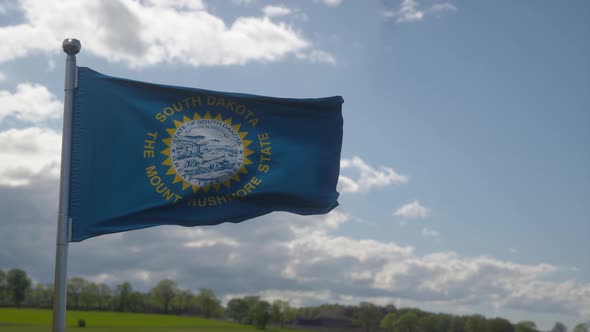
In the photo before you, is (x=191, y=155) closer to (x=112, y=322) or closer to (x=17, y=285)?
(x=112, y=322)

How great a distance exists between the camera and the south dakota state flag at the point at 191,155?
1209cm

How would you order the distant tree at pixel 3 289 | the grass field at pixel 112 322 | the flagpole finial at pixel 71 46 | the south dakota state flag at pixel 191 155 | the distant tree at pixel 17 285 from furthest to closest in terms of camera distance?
the distant tree at pixel 17 285 < the distant tree at pixel 3 289 < the grass field at pixel 112 322 < the south dakota state flag at pixel 191 155 < the flagpole finial at pixel 71 46

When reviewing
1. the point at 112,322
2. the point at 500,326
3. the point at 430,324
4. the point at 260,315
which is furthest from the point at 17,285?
the point at 500,326

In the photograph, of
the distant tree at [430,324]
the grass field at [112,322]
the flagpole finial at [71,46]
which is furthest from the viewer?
the distant tree at [430,324]

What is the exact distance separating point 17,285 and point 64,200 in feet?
622

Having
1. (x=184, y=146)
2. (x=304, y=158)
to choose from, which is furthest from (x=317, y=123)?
(x=184, y=146)

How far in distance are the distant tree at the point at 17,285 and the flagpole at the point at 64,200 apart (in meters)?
187

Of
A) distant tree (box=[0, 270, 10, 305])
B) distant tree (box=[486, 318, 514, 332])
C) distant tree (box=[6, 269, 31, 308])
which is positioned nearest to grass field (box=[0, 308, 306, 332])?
distant tree (box=[0, 270, 10, 305])

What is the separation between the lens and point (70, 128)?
11648 millimetres

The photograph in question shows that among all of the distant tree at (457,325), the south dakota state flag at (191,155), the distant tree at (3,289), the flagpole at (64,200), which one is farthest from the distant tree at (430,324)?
the flagpole at (64,200)

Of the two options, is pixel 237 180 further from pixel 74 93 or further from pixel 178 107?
pixel 74 93

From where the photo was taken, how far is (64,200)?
1138 centimetres

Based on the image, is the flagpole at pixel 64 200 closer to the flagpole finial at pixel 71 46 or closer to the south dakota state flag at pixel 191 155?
the flagpole finial at pixel 71 46

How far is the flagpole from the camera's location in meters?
10.9
